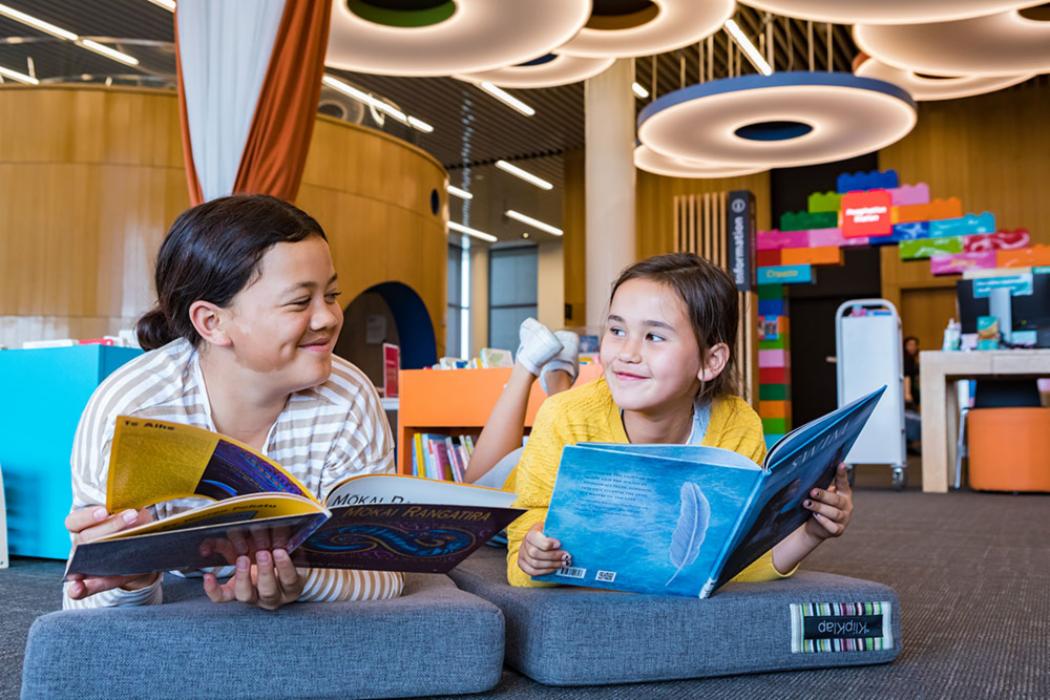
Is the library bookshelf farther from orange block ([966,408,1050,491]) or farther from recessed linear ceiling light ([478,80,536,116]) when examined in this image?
recessed linear ceiling light ([478,80,536,116])

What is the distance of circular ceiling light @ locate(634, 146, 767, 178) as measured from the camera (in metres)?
11.1

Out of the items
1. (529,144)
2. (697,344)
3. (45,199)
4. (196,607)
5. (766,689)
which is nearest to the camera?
(196,607)

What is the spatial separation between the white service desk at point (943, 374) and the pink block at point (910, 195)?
301 centimetres

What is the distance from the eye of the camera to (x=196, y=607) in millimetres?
1407

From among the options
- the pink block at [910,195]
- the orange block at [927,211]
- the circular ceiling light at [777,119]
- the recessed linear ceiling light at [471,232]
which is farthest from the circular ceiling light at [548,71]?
the recessed linear ceiling light at [471,232]

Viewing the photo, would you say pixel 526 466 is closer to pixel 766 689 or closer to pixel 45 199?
pixel 766 689

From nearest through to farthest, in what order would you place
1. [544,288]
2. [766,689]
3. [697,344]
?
[766,689] → [697,344] → [544,288]

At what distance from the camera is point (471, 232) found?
815 inches

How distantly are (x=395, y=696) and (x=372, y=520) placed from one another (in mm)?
341

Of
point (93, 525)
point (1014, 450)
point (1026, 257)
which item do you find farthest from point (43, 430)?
point (1026, 257)

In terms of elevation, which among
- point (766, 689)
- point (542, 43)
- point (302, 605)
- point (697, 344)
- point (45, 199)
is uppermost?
point (542, 43)

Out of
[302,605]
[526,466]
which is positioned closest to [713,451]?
[526,466]

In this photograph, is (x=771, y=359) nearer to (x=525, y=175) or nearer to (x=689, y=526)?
(x=525, y=175)

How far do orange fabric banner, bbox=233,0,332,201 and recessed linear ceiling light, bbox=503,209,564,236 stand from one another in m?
15.7
